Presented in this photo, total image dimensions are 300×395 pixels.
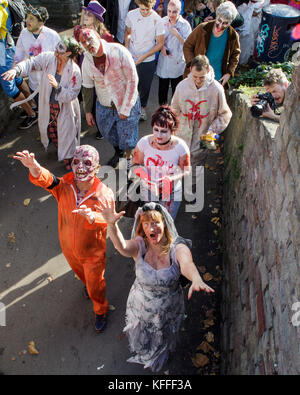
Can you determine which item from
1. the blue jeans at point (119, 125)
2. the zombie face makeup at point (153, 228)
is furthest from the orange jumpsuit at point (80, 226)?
the blue jeans at point (119, 125)

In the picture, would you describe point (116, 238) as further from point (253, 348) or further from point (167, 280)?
point (253, 348)

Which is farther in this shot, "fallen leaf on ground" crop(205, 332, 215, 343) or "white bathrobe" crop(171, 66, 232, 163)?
"white bathrobe" crop(171, 66, 232, 163)

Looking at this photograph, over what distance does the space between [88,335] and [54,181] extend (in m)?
1.79

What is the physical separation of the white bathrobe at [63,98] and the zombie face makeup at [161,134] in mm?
1762

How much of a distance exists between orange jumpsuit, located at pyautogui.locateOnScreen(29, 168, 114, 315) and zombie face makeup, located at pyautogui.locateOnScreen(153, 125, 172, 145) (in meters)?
0.78

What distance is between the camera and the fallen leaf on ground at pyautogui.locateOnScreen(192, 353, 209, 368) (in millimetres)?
3746

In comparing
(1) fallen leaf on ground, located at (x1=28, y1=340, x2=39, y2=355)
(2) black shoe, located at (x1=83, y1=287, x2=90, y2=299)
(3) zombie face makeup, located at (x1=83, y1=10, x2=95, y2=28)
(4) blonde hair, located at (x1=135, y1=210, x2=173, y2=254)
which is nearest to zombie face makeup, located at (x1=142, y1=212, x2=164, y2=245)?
(4) blonde hair, located at (x1=135, y1=210, x2=173, y2=254)

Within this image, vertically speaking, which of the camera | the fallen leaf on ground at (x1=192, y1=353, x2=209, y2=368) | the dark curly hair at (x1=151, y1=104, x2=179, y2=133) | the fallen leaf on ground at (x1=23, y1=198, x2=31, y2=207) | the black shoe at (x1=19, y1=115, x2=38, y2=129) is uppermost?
the camera

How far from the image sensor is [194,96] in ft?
14.6

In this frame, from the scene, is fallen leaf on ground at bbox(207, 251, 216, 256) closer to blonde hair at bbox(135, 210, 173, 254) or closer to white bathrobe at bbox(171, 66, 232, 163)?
white bathrobe at bbox(171, 66, 232, 163)

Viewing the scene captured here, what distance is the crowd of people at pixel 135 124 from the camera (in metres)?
3.17

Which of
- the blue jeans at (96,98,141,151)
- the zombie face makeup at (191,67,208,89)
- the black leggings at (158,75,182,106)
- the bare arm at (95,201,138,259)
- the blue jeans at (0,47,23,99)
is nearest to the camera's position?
the bare arm at (95,201,138,259)

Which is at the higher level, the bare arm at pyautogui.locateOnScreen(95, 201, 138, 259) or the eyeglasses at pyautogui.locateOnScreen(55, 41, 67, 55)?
the eyeglasses at pyautogui.locateOnScreen(55, 41, 67, 55)
